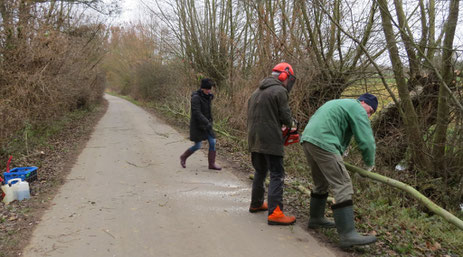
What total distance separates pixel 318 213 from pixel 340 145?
101 cm

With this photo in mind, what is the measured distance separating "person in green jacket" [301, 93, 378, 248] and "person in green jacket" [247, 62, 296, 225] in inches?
20.3

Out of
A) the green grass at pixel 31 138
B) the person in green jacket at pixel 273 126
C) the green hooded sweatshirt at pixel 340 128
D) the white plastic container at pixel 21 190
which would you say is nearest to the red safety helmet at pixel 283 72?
the person in green jacket at pixel 273 126

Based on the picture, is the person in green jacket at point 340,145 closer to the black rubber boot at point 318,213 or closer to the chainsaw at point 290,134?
the black rubber boot at point 318,213

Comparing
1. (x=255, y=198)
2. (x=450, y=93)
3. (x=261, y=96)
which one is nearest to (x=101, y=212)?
(x=255, y=198)

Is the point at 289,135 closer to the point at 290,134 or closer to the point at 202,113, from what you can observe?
the point at 290,134

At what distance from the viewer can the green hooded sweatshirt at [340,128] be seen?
3656 mm

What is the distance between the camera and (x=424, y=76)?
23.6 ft

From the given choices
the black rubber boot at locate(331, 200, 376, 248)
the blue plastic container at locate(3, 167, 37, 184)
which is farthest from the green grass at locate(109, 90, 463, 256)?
the blue plastic container at locate(3, 167, 37, 184)

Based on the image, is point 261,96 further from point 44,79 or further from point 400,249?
point 44,79

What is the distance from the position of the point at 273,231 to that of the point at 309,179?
300 centimetres

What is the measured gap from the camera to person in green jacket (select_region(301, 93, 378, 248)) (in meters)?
3.66

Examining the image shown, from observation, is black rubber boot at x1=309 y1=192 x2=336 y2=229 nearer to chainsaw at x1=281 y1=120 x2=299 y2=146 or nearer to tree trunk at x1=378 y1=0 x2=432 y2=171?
chainsaw at x1=281 y1=120 x2=299 y2=146

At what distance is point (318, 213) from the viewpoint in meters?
4.30

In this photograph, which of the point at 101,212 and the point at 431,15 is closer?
the point at 101,212
